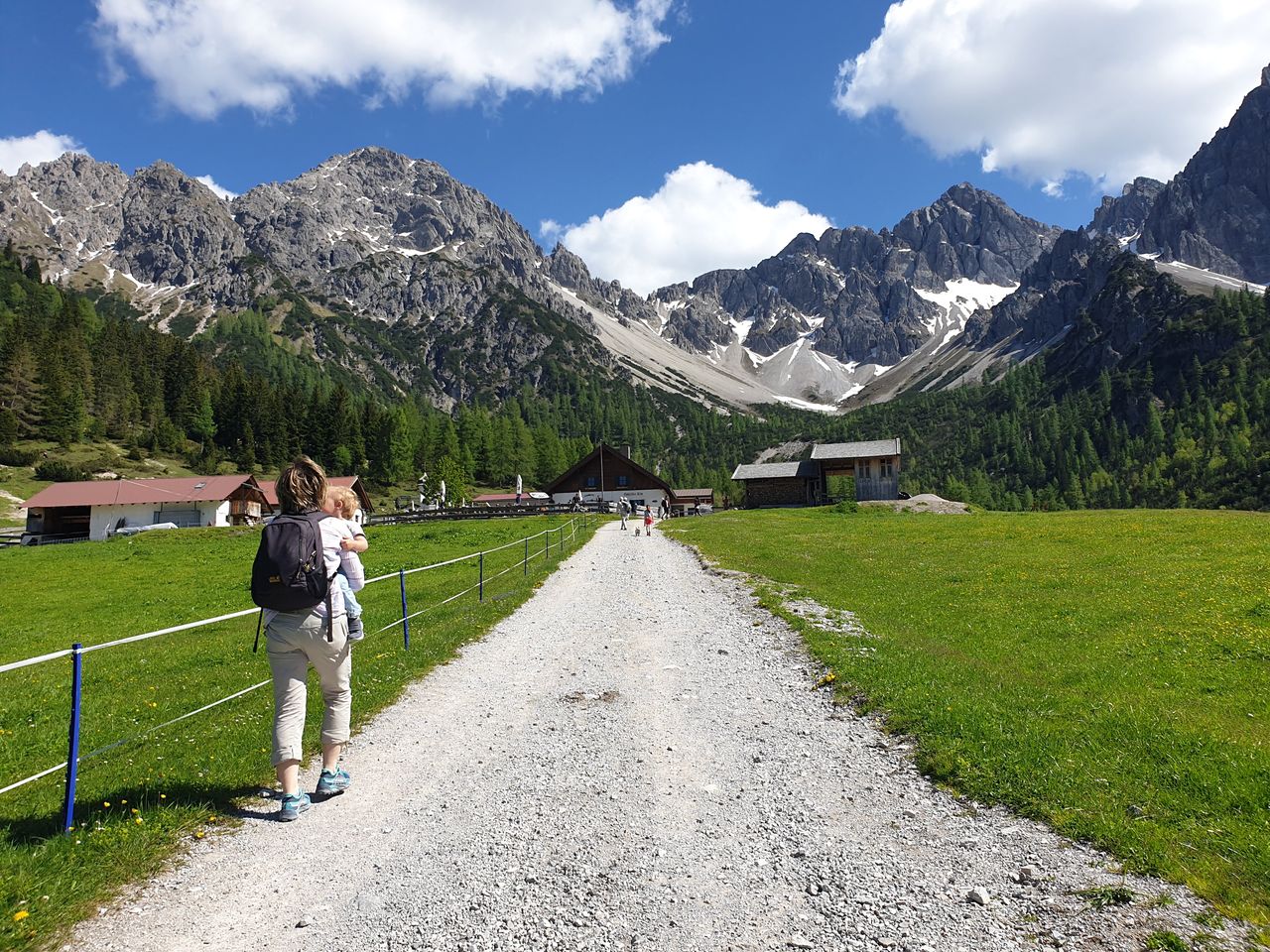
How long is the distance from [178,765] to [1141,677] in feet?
43.6

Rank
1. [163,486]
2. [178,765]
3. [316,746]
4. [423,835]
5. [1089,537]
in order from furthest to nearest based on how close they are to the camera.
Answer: [163,486]
[1089,537]
[316,746]
[178,765]
[423,835]

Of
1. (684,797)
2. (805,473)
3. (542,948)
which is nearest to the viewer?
(542,948)

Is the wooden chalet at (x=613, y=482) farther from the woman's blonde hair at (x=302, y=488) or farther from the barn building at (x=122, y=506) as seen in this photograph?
the woman's blonde hair at (x=302, y=488)

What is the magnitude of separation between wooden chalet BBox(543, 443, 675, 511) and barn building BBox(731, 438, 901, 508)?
12633 millimetres

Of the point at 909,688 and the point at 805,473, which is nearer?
the point at 909,688

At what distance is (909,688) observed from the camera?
955 cm

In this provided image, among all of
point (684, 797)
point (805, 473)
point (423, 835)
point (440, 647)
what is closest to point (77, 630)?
point (440, 647)

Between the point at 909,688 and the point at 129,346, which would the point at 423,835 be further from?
the point at 129,346

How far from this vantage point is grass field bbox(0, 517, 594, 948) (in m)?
5.18

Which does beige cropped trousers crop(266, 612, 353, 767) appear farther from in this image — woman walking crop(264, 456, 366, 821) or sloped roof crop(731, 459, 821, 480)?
sloped roof crop(731, 459, 821, 480)

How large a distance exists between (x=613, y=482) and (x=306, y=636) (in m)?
87.2

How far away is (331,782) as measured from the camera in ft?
21.9

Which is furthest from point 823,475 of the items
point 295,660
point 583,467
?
point 295,660

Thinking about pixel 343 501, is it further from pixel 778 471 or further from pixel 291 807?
pixel 778 471
